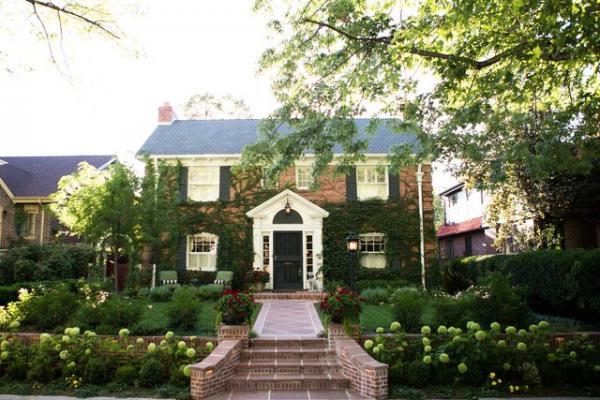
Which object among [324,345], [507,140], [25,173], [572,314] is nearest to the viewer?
[324,345]

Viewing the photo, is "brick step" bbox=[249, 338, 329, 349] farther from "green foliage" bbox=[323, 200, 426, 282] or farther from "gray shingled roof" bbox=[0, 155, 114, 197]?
"gray shingled roof" bbox=[0, 155, 114, 197]

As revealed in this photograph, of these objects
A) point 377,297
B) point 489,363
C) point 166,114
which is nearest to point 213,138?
point 166,114

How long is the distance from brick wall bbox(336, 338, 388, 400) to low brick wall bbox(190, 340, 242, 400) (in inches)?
76.3

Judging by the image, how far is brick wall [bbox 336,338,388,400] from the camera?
21.7ft

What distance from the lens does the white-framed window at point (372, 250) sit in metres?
18.8

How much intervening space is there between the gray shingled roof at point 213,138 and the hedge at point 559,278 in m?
7.08

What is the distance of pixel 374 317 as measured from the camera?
11.4 metres

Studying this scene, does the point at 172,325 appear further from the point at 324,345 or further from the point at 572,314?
the point at 572,314

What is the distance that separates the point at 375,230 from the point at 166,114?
12.2 m

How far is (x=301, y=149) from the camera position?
928 centimetres

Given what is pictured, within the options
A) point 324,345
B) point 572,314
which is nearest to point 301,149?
point 324,345

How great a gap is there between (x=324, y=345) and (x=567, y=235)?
14.1m

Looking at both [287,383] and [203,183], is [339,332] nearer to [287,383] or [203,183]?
[287,383]

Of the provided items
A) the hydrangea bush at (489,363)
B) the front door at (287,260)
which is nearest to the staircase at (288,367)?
the hydrangea bush at (489,363)
